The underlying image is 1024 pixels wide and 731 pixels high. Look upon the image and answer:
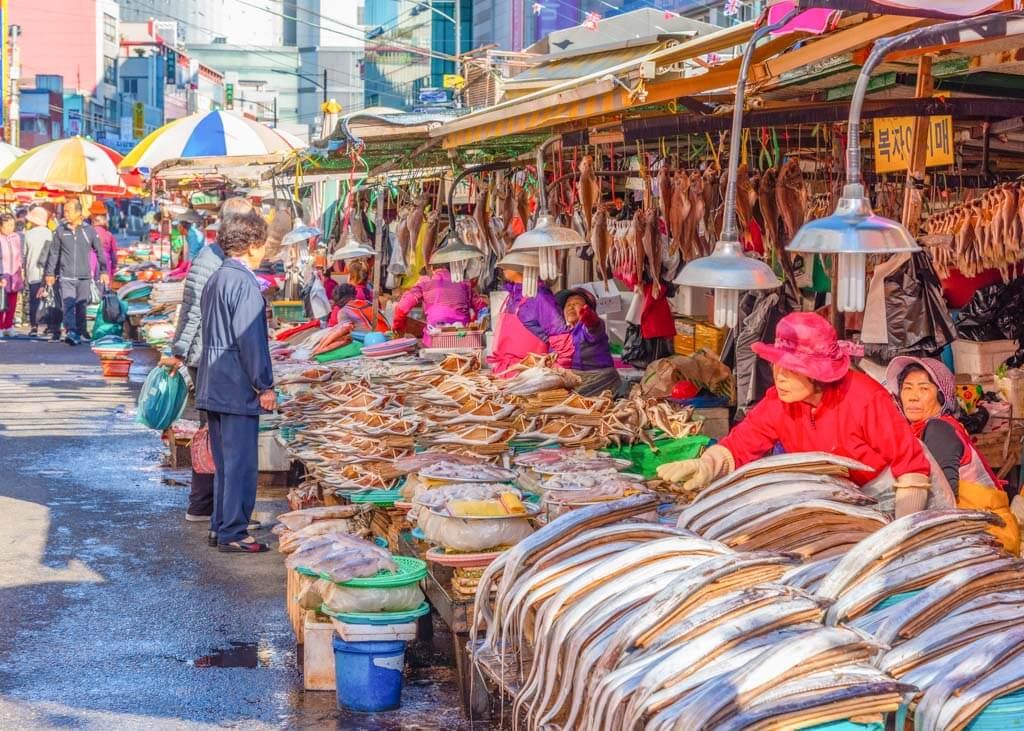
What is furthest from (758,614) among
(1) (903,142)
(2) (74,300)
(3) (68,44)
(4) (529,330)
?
(3) (68,44)

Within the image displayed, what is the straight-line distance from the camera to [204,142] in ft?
52.3

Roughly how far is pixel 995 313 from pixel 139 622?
17.7ft

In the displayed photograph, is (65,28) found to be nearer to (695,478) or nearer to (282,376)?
(282,376)

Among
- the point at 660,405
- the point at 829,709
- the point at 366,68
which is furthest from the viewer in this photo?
the point at 366,68

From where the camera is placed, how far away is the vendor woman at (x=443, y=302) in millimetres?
12125

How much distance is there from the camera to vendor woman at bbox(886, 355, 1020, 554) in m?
5.55

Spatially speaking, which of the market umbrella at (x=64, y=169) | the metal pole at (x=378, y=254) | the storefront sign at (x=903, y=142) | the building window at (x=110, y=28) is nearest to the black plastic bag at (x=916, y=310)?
the storefront sign at (x=903, y=142)

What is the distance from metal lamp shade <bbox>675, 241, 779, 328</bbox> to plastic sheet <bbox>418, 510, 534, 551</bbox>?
141 cm

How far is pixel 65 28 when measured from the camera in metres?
88.9

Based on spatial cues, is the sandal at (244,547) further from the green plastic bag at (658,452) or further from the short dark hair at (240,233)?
the green plastic bag at (658,452)

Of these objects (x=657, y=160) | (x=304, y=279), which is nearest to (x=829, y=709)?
(x=657, y=160)

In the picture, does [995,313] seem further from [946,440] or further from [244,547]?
[244,547]

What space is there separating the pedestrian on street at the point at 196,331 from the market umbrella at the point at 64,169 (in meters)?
13.5

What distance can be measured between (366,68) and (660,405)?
79.5m
